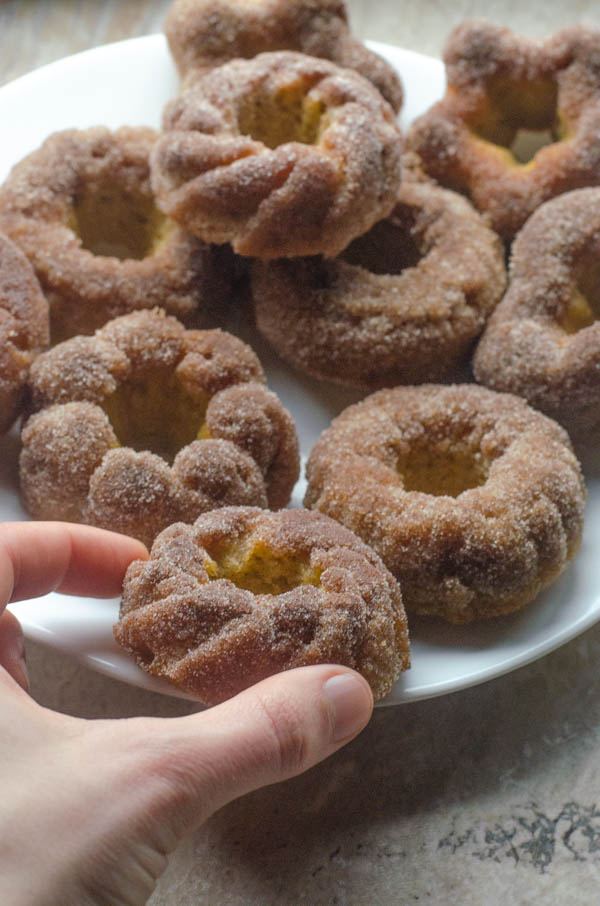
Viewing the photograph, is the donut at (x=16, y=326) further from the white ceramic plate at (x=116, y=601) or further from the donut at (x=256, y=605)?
the donut at (x=256, y=605)

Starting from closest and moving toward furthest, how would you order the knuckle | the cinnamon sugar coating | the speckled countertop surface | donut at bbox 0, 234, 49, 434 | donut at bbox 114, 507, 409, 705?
the knuckle
donut at bbox 114, 507, 409, 705
the speckled countertop surface
donut at bbox 0, 234, 49, 434
the cinnamon sugar coating

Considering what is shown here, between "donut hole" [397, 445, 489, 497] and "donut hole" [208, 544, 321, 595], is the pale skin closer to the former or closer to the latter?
"donut hole" [208, 544, 321, 595]

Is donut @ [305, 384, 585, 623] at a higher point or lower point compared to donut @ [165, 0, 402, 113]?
lower

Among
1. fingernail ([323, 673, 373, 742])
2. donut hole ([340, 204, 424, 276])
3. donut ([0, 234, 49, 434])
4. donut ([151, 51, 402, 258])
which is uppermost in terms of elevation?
donut ([151, 51, 402, 258])

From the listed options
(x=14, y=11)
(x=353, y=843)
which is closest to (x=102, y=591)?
(x=353, y=843)

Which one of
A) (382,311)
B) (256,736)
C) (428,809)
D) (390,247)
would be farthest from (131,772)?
(390,247)

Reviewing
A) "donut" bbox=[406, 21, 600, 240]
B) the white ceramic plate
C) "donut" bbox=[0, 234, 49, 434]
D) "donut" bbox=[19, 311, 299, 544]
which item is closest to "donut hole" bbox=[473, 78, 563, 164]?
"donut" bbox=[406, 21, 600, 240]

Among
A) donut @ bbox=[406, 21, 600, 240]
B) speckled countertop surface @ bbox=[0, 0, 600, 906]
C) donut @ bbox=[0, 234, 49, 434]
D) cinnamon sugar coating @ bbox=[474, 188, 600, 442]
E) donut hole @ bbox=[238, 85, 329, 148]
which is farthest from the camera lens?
donut @ bbox=[406, 21, 600, 240]
